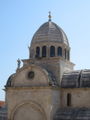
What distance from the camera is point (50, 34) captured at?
1323 inches

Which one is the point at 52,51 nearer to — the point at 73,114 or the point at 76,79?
the point at 76,79

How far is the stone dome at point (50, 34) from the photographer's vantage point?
3341cm

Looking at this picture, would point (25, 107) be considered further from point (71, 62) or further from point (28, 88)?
point (71, 62)

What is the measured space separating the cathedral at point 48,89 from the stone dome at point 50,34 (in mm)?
129

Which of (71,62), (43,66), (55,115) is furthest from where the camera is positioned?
(71,62)

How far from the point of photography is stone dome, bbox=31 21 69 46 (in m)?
33.4

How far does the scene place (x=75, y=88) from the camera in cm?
3064

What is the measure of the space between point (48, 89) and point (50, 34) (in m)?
7.02

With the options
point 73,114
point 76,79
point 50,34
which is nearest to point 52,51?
point 50,34

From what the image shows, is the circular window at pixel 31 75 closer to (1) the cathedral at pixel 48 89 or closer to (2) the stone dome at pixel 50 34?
(1) the cathedral at pixel 48 89

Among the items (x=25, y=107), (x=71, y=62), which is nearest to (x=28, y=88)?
(x=25, y=107)

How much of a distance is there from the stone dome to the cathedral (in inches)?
5.1

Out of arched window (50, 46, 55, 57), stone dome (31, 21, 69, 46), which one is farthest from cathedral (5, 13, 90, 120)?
stone dome (31, 21, 69, 46)

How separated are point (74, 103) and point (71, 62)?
220 inches
